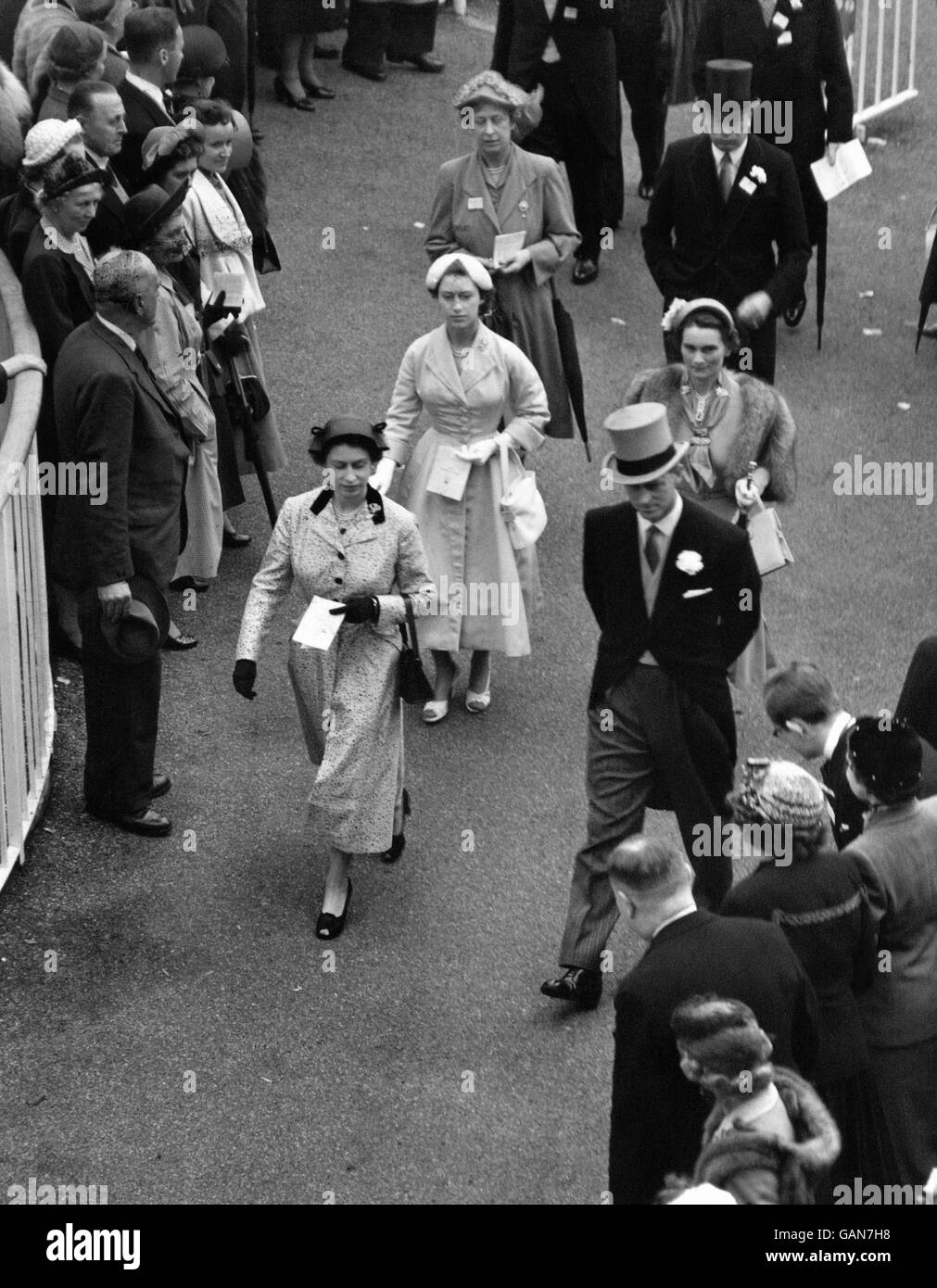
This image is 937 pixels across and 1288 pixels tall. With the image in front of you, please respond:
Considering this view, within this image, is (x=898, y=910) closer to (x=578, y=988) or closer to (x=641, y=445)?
(x=578, y=988)

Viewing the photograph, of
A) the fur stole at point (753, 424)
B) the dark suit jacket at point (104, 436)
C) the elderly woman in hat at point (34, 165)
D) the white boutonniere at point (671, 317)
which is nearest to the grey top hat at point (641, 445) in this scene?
the fur stole at point (753, 424)

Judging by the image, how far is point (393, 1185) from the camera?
6.04 m

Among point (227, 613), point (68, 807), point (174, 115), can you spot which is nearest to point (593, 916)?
point (68, 807)

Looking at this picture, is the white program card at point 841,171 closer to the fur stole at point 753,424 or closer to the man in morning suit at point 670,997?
the fur stole at point 753,424

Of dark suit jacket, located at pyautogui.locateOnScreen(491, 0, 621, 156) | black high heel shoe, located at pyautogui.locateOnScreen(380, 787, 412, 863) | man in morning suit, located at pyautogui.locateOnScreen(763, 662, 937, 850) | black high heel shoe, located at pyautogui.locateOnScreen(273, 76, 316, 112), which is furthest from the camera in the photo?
black high heel shoe, located at pyautogui.locateOnScreen(273, 76, 316, 112)

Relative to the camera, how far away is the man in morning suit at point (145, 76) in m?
9.39

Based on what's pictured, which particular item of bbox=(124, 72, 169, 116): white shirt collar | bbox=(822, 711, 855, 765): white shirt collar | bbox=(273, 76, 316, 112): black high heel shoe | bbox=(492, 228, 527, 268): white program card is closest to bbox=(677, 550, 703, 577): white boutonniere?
bbox=(822, 711, 855, 765): white shirt collar

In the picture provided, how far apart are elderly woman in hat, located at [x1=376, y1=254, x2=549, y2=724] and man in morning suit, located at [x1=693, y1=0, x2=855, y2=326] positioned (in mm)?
3164

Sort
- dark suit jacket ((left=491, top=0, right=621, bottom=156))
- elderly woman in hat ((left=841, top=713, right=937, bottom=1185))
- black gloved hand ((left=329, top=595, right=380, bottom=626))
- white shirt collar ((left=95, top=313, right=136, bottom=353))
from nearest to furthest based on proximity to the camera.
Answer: elderly woman in hat ((left=841, top=713, right=937, bottom=1185)) → black gloved hand ((left=329, top=595, right=380, bottom=626)) → white shirt collar ((left=95, top=313, right=136, bottom=353)) → dark suit jacket ((left=491, top=0, right=621, bottom=156))

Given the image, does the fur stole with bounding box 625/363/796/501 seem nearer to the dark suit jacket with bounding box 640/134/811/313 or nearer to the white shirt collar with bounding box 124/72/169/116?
the dark suit jacket with bounding box 640/134/811/313

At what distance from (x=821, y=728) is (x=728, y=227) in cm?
383

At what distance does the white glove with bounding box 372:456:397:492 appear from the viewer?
7.54m

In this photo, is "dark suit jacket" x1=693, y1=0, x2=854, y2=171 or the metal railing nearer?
the metal railing

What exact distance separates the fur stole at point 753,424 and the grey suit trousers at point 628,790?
4.42ft
